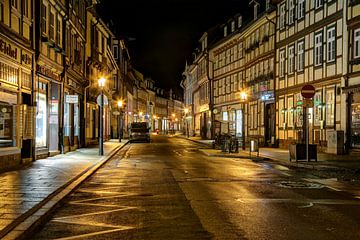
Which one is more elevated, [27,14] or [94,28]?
[94,28]

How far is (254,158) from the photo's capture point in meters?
24.5

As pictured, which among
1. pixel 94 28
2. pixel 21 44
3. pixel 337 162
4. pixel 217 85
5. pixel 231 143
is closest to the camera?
pixel 21 44

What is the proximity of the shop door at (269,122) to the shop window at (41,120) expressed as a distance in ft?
58.2

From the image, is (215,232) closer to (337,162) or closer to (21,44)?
(21,44)

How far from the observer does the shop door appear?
34531mm

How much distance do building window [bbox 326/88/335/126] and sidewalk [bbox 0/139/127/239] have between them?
13.3 metres

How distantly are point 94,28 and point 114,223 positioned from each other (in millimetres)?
31650

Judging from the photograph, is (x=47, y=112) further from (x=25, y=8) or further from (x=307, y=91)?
(x=307, y=91)

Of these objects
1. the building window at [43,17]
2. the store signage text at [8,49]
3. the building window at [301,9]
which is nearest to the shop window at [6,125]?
the store signage text at [8,49]

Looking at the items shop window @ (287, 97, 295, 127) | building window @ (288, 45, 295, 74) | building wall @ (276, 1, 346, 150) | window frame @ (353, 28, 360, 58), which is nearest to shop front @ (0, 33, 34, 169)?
building wall @ (276, 1, 346, 150)

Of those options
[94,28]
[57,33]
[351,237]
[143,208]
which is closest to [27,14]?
[57,33]

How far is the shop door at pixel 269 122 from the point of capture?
113ft

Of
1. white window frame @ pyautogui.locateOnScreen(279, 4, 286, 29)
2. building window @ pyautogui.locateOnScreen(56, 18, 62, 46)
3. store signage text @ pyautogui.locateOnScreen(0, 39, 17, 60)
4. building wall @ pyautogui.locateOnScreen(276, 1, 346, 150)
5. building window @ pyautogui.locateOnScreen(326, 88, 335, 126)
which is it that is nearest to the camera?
store signage text @ pyautogui.locateOnScreen(0, 39, 17, 60)

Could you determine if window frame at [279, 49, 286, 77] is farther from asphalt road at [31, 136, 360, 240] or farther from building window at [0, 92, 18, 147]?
building window at [0, 92, 18, 147]
